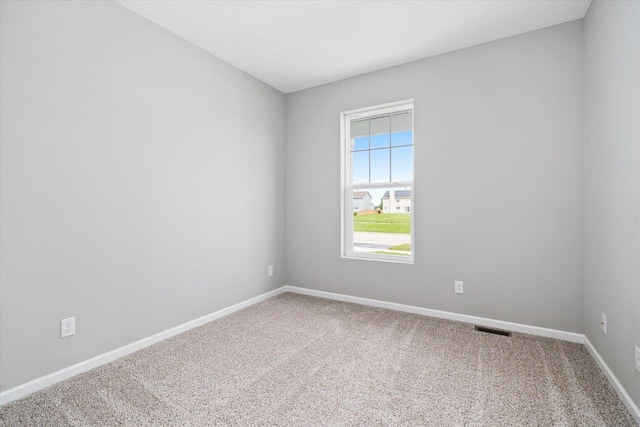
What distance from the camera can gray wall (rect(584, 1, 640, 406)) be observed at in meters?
1.58

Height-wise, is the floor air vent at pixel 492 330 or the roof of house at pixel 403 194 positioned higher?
the roof of house at pixel 403 194

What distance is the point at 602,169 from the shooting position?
2.01 metres

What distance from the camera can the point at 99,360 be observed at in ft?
6.93

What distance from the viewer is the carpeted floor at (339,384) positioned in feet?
5.17

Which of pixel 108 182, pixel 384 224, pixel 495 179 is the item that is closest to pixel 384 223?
pixel 384 224

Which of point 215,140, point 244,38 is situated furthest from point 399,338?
point 244,38

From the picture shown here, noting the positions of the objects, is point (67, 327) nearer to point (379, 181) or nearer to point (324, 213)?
point (324, 213)

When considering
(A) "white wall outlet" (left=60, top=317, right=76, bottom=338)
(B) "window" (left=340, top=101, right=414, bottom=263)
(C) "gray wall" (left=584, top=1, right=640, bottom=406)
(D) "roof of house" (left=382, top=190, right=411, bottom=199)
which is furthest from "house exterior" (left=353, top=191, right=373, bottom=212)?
(A) "white wall outlet" (left=60, top=317, right=76, bottom=338)

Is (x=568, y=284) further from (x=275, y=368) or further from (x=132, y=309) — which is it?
(x=132, y=309)

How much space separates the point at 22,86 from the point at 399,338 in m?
3.10

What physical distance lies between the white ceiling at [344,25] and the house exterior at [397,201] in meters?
1.36

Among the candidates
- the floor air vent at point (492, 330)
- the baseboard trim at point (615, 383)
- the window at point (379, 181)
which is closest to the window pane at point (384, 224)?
the window at point (379, 181)

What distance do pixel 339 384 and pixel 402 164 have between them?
2281 millimetres

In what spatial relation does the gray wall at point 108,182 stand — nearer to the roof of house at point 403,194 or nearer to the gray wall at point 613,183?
the roof of house at point 403,194
